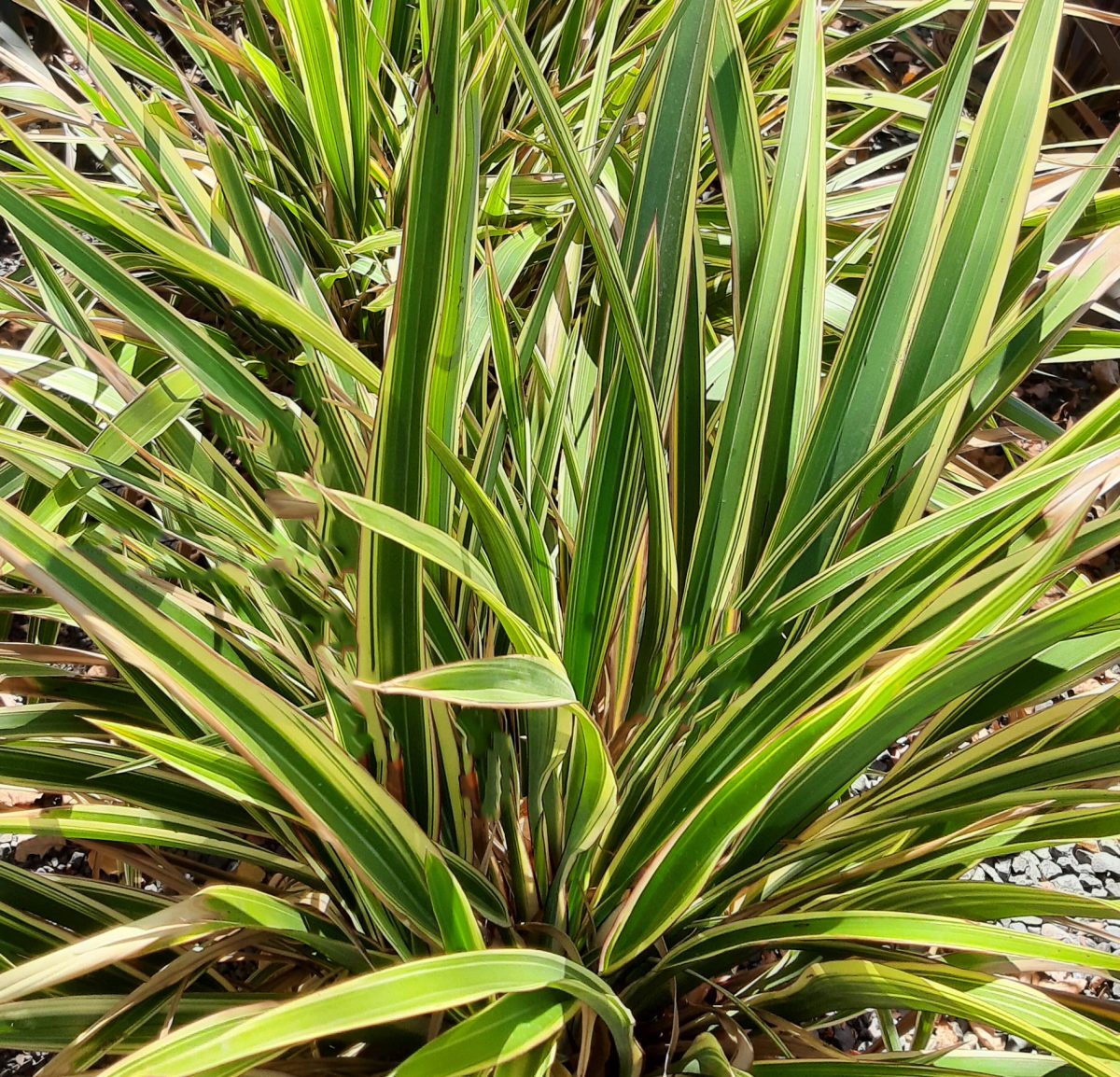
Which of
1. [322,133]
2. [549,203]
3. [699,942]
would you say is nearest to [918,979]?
[699,942]

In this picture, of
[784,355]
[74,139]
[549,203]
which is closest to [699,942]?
[784,355]

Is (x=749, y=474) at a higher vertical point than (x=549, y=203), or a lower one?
lower

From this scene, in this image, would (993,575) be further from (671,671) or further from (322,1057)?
(322,1057)

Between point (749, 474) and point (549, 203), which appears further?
point (549, 203)

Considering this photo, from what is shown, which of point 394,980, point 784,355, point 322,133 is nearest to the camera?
point 394,980

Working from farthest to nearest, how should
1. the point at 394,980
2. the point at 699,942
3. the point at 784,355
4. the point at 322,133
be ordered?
the point at 322,133, the point at 784,355, the point at 699,942, the point at 394,980

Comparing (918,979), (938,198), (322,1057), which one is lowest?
(322,1057)
